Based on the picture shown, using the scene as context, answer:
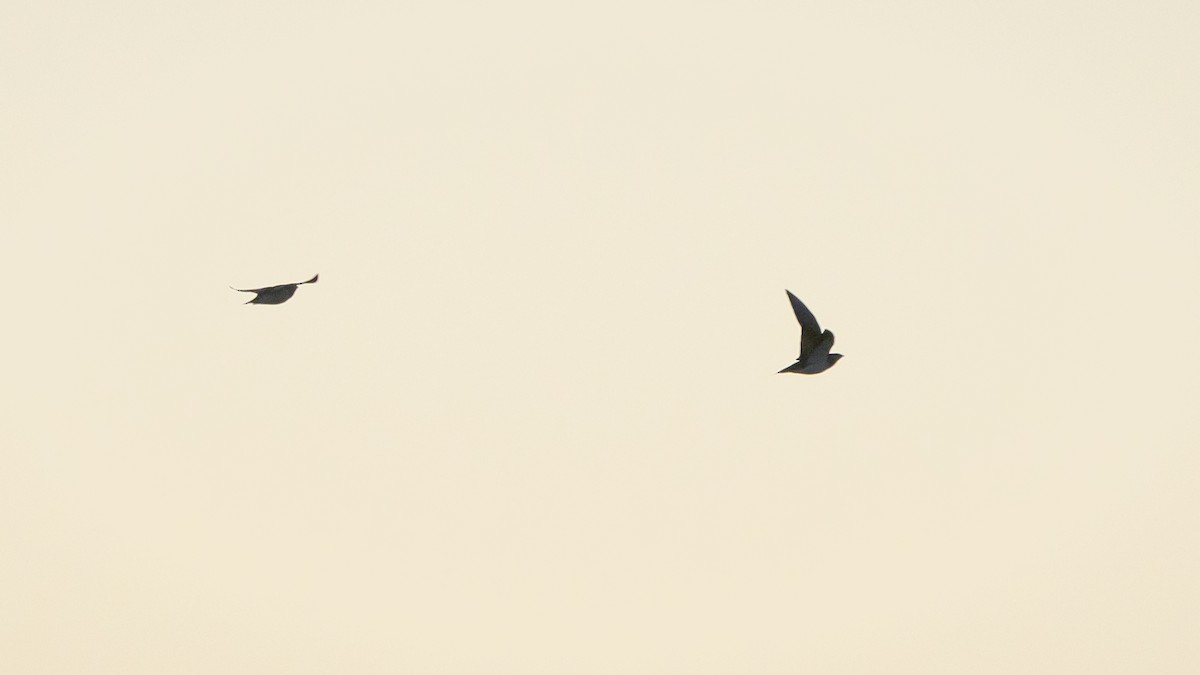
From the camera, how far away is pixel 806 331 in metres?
31.0

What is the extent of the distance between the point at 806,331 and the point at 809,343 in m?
0.32

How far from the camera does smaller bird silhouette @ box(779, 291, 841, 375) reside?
30.9m

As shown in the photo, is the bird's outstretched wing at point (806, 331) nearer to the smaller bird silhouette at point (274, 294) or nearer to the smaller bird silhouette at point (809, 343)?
the smaller bird silhouette at point (809, 343)

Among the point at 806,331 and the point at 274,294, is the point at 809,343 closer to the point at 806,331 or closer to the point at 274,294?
the point at 806,331

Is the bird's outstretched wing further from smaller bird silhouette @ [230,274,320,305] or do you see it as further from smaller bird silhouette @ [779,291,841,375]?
smaller bird silhouette @ [230,274,320,305]

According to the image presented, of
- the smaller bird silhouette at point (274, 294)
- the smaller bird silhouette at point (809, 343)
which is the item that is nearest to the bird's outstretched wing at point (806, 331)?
the smaller bird silhouette at point (809, 343)

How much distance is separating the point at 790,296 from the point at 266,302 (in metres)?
14.0

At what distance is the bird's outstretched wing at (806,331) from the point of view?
30.9 m

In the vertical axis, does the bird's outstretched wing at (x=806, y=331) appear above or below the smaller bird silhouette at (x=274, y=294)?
below

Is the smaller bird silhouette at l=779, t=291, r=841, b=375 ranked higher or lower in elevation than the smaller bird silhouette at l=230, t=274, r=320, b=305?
lower

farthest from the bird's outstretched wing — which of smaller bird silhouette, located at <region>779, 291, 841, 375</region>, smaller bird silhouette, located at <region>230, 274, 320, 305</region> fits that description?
smaller bird silhouette, located at <region>230, 274, 320, 305</region>

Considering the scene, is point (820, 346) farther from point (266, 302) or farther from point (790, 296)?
point (266, 302)

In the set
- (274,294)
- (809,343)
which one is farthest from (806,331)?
(274,294)

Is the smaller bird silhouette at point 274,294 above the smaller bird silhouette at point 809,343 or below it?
above
